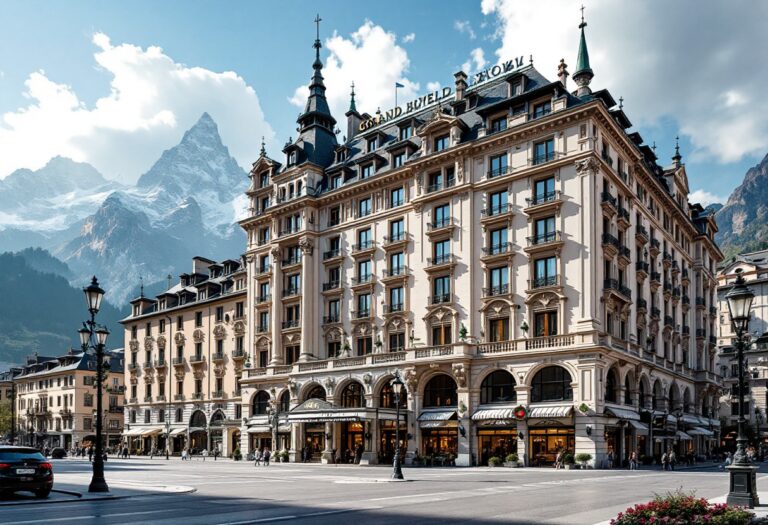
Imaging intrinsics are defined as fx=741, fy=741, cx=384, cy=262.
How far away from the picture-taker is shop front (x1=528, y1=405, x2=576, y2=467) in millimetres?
50594

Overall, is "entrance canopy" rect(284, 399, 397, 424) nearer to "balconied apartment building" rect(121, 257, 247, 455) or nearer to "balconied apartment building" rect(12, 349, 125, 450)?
"balconied apartment building" rect(121, 257, 247, 455)

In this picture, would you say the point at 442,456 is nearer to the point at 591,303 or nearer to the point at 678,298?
the point at 591,303

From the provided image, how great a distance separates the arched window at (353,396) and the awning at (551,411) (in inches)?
658

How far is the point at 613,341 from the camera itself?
52.7 meters

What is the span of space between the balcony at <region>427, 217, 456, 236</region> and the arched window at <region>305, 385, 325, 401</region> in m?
17.6

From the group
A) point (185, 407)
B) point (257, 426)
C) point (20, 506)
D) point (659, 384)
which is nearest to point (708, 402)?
point (659, 384)

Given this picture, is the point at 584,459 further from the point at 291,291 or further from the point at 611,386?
the point at 291,291

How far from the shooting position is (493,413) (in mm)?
53594

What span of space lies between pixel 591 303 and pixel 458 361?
10.8m

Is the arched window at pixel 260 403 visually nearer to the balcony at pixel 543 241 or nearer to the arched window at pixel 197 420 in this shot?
the arched window at pixel 197 420

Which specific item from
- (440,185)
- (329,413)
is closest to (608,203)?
(440,185)

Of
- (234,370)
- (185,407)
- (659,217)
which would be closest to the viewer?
(659,217)

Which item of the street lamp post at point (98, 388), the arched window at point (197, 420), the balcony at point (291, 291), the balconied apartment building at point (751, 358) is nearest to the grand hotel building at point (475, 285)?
the balcony at point (291, 291)

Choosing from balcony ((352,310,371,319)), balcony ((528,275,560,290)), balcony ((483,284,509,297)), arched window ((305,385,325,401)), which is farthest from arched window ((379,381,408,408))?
balcony ((528,275,560,290))
